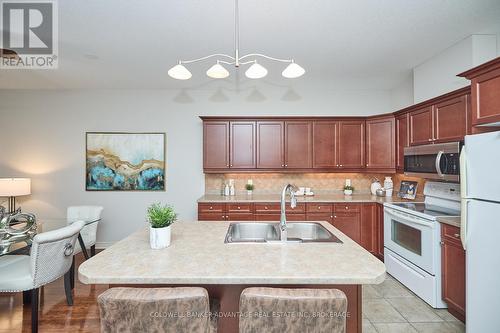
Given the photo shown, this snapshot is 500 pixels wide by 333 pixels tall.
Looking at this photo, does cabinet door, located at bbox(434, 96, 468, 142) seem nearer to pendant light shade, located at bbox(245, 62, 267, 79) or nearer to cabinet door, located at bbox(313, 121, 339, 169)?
cabinet door, located at bbox(313, 121, 339, 169)

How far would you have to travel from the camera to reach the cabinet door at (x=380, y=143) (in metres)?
3.92

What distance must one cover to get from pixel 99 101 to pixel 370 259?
475cm

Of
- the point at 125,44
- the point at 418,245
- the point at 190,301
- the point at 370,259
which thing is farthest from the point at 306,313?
the point at 125,44

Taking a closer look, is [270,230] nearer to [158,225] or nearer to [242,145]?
[158,225]

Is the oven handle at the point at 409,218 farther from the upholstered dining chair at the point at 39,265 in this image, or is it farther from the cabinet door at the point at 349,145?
the upholstered dining chair at the point at 39,265

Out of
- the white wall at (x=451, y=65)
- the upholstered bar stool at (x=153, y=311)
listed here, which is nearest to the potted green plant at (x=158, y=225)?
the upholstered bar stool at (x=153, y=311)

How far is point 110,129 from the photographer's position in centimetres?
443

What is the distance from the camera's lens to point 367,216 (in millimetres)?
3793

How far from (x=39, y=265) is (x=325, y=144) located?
3.80 m

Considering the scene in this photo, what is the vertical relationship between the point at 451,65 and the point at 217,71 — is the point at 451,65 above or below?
above

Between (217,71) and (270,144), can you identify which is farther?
(270,144)

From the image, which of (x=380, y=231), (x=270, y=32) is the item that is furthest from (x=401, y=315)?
(x=270, y=32)

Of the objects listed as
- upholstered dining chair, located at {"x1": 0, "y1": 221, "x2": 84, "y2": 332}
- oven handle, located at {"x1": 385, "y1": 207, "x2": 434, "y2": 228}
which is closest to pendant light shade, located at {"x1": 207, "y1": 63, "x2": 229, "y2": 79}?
upholstered dining chair, located at {"x1": 0, "y1": 221, "x2": 84, "y2": 332}

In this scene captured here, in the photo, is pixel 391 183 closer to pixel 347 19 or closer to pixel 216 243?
pixel 347 19
